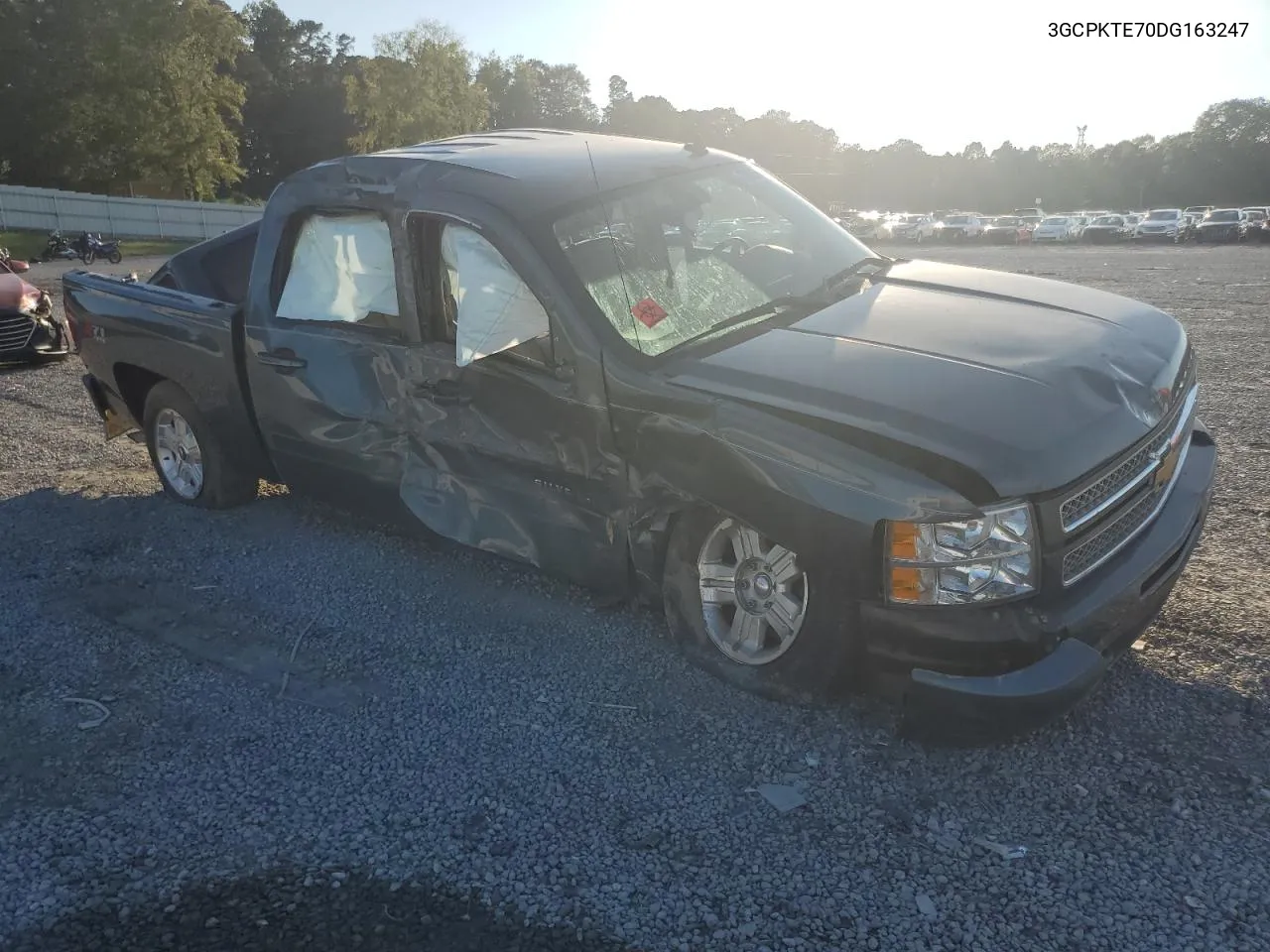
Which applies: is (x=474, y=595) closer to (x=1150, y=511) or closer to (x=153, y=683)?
(x=153, y=683)

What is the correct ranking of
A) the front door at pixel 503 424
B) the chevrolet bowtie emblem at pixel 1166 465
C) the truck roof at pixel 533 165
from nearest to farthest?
1. the chevrolet bowtie emblem at pixel 1166 465
2. the front door at pixel 503 424
3. the truck roof at pixel 533 165

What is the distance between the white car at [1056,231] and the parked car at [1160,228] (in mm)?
2831

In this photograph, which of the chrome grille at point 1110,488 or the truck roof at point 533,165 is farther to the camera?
the truck roof at point 533,165

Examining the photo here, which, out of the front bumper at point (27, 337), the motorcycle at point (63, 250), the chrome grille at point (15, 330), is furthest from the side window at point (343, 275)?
the motorcycle at point (63, 250)

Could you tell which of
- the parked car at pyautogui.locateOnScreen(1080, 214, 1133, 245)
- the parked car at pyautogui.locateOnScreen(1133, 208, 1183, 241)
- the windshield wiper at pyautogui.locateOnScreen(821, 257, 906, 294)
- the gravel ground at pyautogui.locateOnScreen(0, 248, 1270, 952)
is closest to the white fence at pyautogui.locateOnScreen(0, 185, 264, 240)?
the parked car at pyautogui.locateOnScreen(1080, 214, 1133, 245)

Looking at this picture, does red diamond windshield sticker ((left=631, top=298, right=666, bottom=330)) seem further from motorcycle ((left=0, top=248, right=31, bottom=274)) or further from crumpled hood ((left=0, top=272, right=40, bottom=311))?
motorcycle ((left=0, top=248, right=31, bottom=274))

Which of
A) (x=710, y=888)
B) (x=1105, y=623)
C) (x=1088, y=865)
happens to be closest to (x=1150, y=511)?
(x=1105, y=623)

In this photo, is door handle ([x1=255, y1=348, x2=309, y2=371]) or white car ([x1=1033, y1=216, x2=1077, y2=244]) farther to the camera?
white car ([x1=1033, y1=216, x2=1077, y2=244])

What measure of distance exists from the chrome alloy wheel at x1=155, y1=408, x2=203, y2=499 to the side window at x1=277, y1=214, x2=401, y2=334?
141cm

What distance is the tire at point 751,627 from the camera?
3.39 m

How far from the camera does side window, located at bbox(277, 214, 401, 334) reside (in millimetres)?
4609

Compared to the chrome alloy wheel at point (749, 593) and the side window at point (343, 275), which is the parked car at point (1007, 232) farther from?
the chrome alloy wheel at point (749, 593)

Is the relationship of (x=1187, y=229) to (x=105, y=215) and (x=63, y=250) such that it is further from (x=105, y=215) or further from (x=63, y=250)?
(x=105, y=215)

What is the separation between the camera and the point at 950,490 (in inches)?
120
